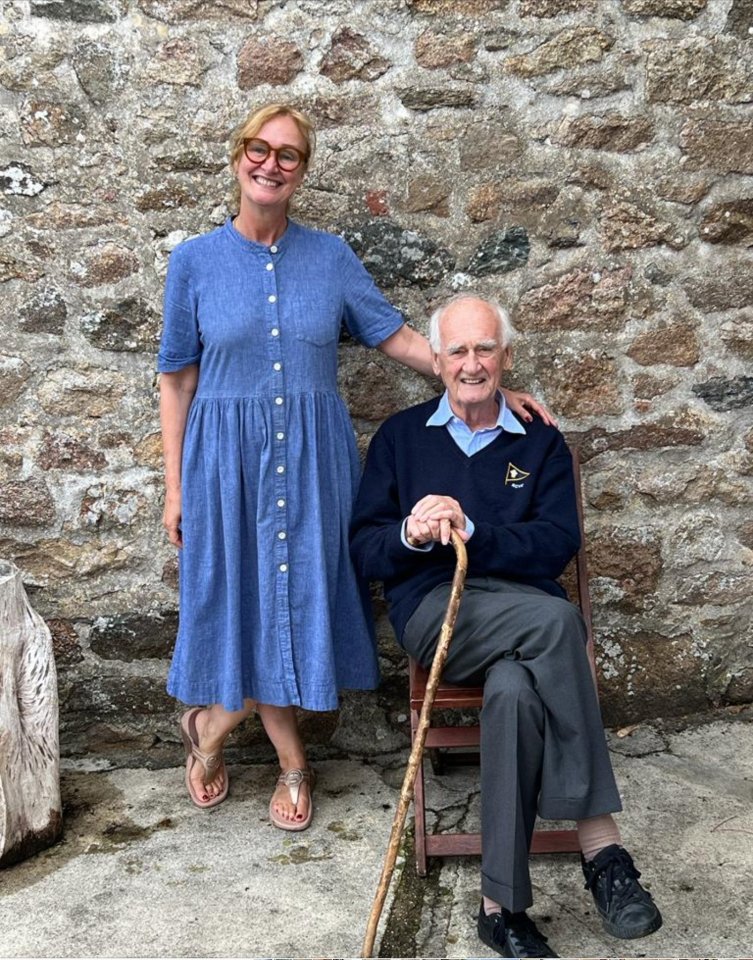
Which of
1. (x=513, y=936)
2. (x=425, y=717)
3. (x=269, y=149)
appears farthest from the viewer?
(x=269, y=149)

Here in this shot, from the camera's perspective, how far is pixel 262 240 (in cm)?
291

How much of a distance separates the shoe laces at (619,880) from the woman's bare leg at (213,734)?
1078 millimetres

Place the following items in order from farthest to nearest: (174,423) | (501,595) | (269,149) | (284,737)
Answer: (284,737)
(174,423)
(269,149)
(501,595)

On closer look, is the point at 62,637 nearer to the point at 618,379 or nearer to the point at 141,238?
the point at 141,238

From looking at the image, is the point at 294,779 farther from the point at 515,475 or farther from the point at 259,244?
the point at 259,244

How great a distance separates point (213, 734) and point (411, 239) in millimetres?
1520

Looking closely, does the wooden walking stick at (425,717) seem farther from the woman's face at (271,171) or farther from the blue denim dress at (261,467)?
the woman's face at (271,171)

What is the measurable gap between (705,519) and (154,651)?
1713mm

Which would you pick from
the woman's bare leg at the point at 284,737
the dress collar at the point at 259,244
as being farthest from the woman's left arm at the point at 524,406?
the woman's bare leg at the point at 284,737

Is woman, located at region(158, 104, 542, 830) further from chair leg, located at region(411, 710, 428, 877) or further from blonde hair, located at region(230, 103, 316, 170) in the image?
chair leg, located at region(411, 710, 428, 877)

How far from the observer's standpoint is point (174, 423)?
3.00m

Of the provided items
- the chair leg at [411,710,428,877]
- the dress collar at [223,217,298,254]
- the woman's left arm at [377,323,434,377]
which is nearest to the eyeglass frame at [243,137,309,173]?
the dress collar at [223,217,298,254]

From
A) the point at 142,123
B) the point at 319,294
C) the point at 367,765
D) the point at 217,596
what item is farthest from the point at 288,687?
the point at 142,123

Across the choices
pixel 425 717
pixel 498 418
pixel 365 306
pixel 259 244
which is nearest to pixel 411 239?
pixel 365 306
